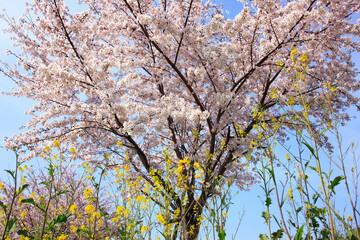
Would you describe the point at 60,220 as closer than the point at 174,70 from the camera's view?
Yes

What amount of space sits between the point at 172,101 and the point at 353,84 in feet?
17.7

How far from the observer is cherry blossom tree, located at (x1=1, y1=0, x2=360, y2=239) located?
6.98m

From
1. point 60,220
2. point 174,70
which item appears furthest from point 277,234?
point 174,70

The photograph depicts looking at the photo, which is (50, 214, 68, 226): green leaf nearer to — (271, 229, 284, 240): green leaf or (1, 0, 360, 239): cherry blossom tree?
(271, 229, 284, 240): green leaf

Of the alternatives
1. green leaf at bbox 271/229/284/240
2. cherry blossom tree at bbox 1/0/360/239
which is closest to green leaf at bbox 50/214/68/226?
green leaf at bbox 271/229/284/240

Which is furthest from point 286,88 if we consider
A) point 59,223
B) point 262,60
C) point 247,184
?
point 59,223

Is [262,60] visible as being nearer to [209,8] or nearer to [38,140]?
[209,8]

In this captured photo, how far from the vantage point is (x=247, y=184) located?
11773 mm

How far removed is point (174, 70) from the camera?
8.25m

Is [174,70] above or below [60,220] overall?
above

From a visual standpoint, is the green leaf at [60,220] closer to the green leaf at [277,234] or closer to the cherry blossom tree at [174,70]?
the green leaf at [277,234]

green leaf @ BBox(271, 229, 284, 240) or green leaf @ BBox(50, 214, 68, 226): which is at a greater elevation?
green leaf @ BBox(50, 214, 68, 226)

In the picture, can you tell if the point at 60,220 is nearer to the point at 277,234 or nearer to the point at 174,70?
the point at 277,234

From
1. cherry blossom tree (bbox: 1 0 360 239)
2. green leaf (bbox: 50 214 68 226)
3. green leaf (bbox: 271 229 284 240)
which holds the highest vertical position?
cherry blossom tree (bbox: 1 0 360 239)
